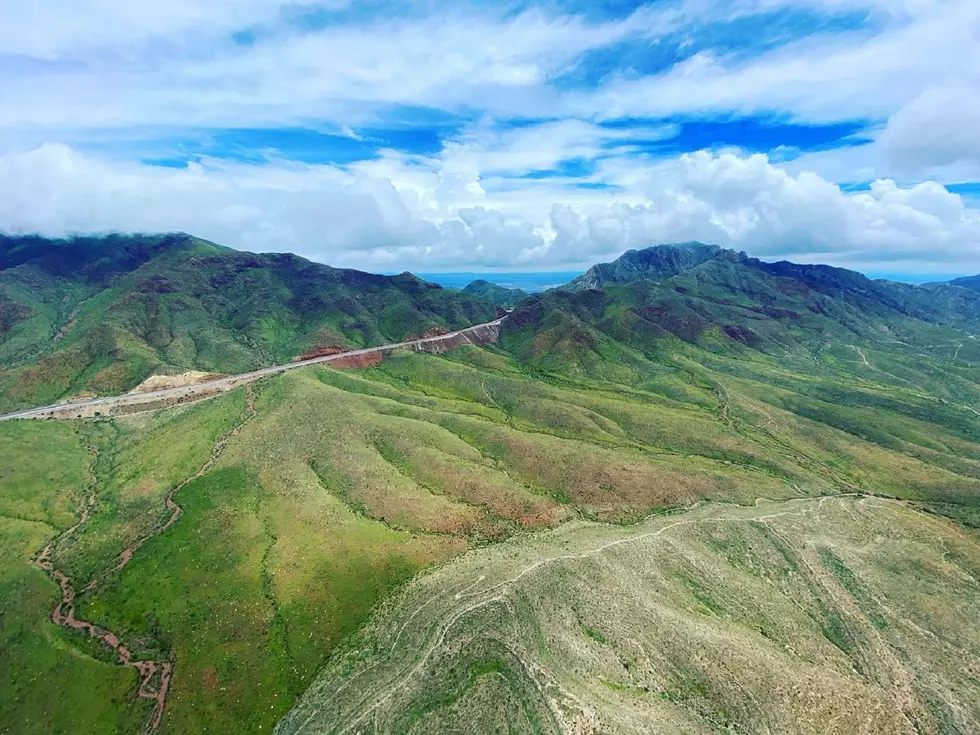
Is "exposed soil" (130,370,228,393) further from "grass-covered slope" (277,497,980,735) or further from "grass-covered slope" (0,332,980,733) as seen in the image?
"grass-covered slope" (277,497,980,735)

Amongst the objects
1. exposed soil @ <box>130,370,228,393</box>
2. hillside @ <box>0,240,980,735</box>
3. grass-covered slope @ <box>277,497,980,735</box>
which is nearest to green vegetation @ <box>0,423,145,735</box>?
hillside @ <box>0,240,980,735</box>

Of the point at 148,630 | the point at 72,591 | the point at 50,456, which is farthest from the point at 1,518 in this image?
the point at 148,630

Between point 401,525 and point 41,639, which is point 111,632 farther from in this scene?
point 401,525

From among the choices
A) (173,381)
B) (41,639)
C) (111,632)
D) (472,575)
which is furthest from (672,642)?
(173,381)

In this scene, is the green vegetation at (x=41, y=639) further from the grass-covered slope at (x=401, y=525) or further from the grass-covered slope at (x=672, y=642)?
the grass-covered slope at (x=672, y=642)

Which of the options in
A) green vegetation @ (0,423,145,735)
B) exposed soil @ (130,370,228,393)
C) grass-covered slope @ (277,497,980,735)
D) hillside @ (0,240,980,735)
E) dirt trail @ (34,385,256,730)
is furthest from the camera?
exposed soil @ (130,370,228,393)

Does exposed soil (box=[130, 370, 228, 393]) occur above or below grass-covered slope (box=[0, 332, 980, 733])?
above

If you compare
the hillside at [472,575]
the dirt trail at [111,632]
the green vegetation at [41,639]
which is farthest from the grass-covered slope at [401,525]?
the dirt trail at [111,632]

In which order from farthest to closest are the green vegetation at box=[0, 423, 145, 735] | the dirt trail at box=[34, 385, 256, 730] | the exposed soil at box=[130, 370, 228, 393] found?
the exposed soil at box=[130, 370, 228, 393] → the dirt trail at box=[34, 385, 256, 730] → the green vegetation at box=[0, 423, 145, 735]
